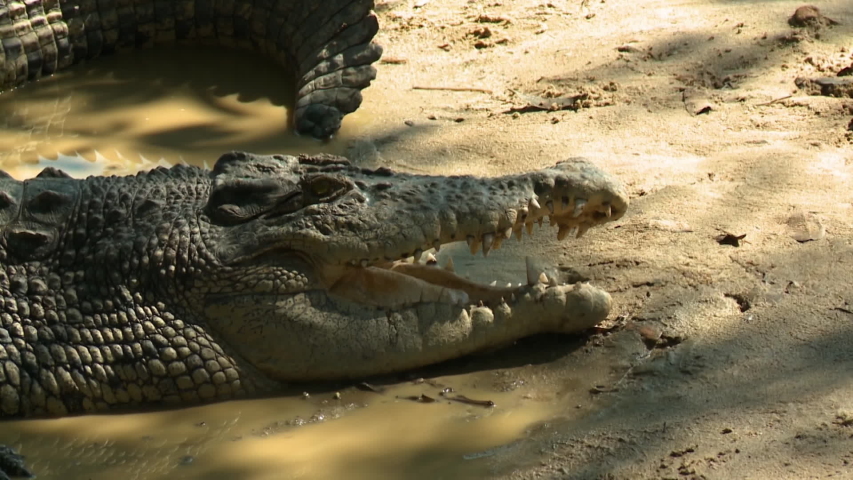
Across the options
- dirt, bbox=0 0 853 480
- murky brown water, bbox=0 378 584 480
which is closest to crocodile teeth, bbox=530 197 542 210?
dirt, bbox=0 0 853 480

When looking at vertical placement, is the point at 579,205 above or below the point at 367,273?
above

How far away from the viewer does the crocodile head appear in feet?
11.8

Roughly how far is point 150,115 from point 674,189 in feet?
10.0

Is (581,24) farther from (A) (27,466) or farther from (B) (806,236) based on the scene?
(A) (27,466)

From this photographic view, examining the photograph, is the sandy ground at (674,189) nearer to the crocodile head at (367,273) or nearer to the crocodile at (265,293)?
the crocodile head at (367,273)

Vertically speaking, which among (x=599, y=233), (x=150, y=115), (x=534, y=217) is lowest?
(x=599, y=233)

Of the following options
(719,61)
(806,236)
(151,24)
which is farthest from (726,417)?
(151,24)

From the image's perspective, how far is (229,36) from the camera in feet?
23.1

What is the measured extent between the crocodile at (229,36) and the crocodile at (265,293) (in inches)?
87.3

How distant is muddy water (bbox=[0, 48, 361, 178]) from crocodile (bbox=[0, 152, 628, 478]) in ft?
6.27

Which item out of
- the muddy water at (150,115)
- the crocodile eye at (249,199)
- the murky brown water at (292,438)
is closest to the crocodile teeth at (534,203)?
the murky brown water at (292,438)

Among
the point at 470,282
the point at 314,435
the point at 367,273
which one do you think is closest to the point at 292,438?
the point at 314,435

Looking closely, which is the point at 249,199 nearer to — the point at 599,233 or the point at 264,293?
the point at 264,293

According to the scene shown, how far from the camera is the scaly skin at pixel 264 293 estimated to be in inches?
142
